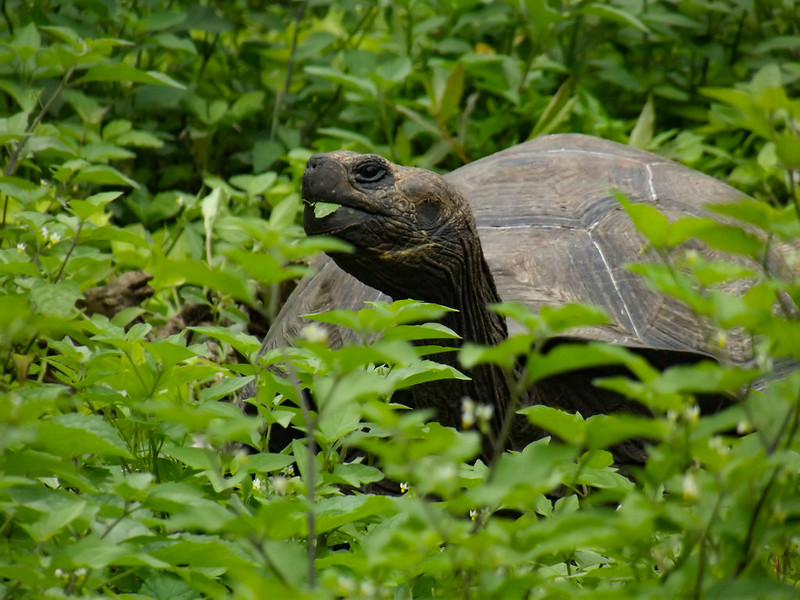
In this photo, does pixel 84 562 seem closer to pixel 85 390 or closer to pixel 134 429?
pixel 134 429

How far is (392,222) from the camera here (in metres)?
2.48

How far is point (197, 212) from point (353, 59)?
41.2 inches

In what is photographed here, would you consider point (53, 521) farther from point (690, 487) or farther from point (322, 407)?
point (690, 487)

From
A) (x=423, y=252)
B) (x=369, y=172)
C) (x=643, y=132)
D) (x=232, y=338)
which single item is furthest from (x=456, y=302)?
(x=643, y=132)

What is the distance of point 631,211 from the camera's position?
120cm

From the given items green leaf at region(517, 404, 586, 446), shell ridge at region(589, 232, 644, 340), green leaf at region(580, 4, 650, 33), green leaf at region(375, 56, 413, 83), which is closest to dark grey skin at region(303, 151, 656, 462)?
shell ridge at region(589, 232, 644, 340)

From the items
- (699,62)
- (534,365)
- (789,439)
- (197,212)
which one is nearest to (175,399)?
(534,365)

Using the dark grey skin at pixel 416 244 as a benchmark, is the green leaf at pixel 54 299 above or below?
above

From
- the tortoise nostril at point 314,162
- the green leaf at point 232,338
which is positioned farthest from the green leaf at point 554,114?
the green leaf at point 232,338

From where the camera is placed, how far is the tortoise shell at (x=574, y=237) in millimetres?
2754

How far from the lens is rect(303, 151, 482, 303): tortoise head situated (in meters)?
2.42

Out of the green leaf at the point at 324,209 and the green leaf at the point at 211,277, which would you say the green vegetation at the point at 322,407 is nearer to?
→ the green leaf at the point at 211,277

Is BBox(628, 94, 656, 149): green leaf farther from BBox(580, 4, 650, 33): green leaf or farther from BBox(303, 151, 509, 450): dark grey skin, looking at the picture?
BBox(303, 151, 509, 450): dark grey skin

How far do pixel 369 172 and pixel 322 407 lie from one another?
4.63ft
